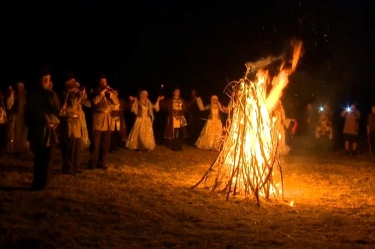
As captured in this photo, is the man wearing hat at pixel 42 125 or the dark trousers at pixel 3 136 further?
the dark trousers at pixel 3 136

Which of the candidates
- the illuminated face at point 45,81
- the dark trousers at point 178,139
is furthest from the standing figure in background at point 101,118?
the dark trousers at point 178,139

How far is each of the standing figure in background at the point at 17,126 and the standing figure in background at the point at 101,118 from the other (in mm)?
3204

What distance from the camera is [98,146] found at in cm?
1127

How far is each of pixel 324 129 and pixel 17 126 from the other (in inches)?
354

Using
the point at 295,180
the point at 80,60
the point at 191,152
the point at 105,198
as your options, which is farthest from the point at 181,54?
the point at 105,198

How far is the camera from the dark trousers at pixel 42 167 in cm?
891

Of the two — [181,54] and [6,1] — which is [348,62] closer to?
[181,54]

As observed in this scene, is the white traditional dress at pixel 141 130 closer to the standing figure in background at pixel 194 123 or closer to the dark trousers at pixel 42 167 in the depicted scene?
the standing figure in background at pixel 194 123

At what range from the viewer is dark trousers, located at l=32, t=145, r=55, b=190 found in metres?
8.91

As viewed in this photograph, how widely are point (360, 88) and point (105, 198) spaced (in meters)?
16.5

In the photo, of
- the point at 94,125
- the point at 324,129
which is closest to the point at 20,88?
the point at 94,125

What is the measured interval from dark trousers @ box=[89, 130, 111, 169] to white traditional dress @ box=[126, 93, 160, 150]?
3943 mm

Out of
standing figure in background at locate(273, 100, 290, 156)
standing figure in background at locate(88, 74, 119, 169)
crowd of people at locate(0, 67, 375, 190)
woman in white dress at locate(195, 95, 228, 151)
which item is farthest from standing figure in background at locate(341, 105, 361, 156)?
standing figure in background at locate(88, 74, 119, 169)

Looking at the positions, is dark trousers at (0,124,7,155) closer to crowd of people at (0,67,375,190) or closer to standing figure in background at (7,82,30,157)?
Result: crowd of people at (0,67,375,190)
